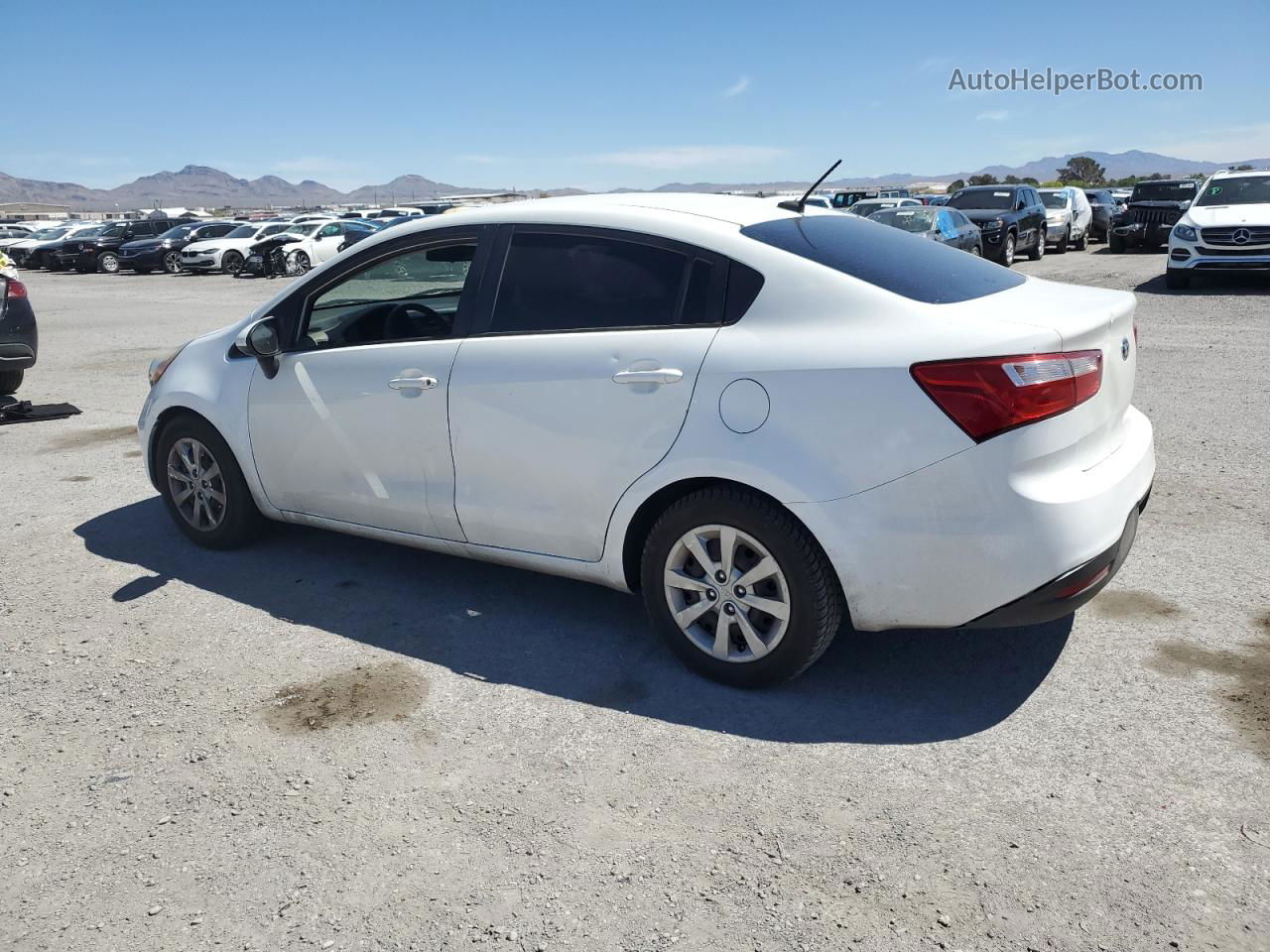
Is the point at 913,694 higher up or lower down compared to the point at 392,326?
lower down

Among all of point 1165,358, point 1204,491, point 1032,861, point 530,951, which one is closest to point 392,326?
point 530,951

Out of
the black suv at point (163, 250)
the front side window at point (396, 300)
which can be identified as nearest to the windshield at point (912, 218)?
the front side window at point (396, 300)

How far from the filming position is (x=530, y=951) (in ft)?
8.48

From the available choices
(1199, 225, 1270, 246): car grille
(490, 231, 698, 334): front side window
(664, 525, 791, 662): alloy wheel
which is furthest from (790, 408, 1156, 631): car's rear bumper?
(1199, 225, 1270, 246): car grille

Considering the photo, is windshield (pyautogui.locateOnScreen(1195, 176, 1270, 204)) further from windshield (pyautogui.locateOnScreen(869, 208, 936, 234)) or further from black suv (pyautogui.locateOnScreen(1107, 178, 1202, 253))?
black suv (pyautogui.locateOnScreen(1107, 178, 1202, 253))

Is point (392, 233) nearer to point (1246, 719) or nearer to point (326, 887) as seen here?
point (326, 887)

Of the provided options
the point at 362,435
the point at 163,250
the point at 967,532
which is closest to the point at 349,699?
the point at 362,435

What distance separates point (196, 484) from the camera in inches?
212

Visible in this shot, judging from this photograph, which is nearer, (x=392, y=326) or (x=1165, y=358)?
(x=392, y=326)

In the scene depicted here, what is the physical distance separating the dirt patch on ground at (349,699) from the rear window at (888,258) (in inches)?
81.9

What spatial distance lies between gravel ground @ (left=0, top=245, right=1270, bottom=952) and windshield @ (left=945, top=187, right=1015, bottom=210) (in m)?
20.2

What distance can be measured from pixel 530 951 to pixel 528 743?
983 millimetres

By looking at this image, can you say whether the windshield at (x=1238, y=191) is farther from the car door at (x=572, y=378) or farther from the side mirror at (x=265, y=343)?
the side mirror at (x=265, y=343)

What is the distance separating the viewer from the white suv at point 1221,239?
629 inches
